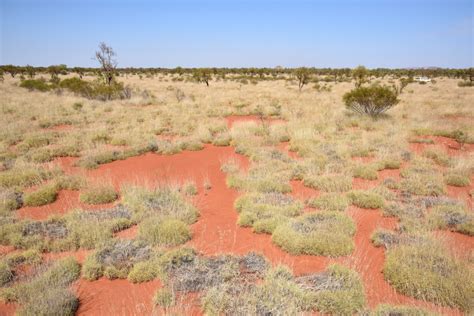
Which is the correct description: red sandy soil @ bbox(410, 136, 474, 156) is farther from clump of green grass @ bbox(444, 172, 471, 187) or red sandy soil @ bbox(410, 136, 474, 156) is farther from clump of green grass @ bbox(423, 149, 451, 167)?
clump of green grass @ bbox(444, 172, 471, 187)

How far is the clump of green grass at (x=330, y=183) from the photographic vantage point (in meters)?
7.52

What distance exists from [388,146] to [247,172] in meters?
5.94

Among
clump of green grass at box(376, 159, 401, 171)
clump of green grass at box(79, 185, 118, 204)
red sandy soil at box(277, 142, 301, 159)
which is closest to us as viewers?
clump of green grass at box(79, 185, 118, 204)

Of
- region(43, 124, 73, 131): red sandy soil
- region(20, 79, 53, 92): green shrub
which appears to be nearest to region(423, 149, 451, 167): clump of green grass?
region(43, 124, 73, 131): red sandy soil

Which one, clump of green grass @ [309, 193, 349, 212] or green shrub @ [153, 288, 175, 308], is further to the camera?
clump of green grass @ [309, 193, 349, 212]

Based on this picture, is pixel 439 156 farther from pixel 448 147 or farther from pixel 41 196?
pixel 41 196

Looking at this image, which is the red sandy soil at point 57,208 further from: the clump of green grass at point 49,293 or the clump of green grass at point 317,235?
the clump of green grass at point 317,235

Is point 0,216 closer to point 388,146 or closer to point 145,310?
point 145,310

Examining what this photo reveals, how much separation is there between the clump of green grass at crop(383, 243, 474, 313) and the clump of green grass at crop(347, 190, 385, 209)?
1869mm

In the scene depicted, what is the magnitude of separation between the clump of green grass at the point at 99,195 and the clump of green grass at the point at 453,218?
23.5 feet

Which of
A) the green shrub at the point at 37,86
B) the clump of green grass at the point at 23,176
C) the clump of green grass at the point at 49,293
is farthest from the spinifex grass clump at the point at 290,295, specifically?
the green shrub at the point at 37,86

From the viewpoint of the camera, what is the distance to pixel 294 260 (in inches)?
193

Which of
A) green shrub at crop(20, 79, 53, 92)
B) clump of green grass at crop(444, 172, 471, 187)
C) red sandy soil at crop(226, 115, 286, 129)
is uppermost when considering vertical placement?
green shrub at crop(20, 79, 53, 92)

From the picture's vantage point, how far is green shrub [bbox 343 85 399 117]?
50.8 feet
